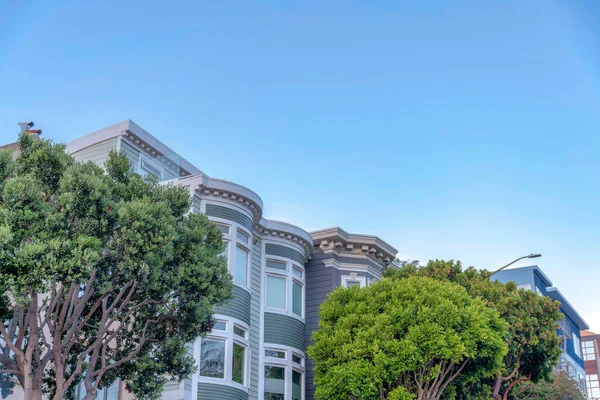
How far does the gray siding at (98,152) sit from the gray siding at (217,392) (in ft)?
29.2

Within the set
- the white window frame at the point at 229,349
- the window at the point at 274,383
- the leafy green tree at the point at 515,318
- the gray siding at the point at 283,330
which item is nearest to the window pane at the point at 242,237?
the gray siding at the point at 283,330

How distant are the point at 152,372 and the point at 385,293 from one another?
30.1ft

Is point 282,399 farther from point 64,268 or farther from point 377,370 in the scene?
point 64,268

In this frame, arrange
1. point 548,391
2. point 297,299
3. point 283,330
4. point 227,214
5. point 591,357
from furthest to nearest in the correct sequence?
point 591,357 < point 548,391 < point 297,299 < point 283,330 < point 227,214

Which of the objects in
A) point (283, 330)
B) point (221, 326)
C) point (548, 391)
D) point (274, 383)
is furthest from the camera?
point (548, 391)

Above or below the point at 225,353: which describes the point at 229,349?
above

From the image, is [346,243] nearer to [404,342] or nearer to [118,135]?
[404,342]

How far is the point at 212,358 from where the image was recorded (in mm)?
25016

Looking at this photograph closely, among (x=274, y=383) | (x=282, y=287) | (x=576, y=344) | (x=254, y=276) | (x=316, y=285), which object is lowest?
(x=274, y=383)

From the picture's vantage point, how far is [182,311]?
19.3 meters

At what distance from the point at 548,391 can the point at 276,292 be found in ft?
50.7

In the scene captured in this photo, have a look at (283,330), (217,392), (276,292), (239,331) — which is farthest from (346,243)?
(217,392)

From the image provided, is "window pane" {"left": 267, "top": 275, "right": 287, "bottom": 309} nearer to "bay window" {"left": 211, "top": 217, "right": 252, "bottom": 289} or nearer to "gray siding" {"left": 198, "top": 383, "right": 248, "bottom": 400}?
"bay window" {"left": 211, "top": 217, "right": 252, "bottom": 289}

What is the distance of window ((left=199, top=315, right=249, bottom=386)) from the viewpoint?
24812mm
